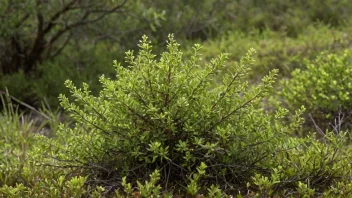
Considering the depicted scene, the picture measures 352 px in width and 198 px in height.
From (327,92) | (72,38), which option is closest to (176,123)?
(327,92)

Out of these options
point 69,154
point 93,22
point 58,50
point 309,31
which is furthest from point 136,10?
point 69,154

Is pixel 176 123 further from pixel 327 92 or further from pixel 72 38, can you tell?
pixel 72 38

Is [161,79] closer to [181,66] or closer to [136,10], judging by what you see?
[181,66]

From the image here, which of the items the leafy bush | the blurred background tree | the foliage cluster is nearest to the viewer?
the foliage cluster

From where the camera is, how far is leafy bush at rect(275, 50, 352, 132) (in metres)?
4.53

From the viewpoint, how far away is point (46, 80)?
6676 millimetres

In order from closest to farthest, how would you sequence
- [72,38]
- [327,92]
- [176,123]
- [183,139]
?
[176,123] < [183,139] < [327,92] < [72,38]

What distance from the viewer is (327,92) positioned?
182 inches

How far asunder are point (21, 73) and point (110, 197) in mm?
4218

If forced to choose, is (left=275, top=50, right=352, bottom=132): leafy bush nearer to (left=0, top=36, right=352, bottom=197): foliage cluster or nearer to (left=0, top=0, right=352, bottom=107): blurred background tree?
(left=0, top=36, right=352, bottom=197): foliage cluster

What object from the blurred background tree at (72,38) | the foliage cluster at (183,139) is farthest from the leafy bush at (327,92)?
the blurred background tree at (72,38)

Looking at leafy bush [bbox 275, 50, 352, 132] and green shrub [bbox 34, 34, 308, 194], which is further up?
green shrub [bbox 34, 34, 308, 194]

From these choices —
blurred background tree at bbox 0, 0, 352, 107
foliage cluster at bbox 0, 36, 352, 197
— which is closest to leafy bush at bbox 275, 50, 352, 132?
foliage cluster at bbox 0, 36, 352, 197

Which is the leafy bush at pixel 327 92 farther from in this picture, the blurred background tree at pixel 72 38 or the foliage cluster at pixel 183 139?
the blurred background tree at pixel 72 38
